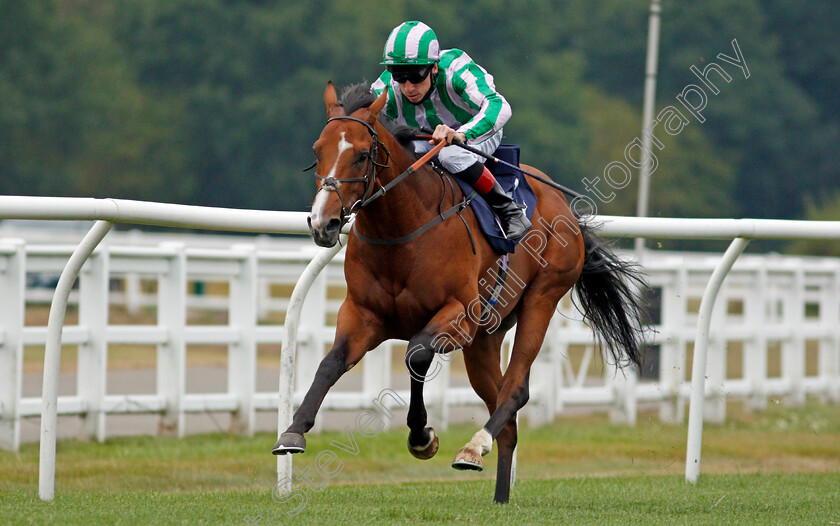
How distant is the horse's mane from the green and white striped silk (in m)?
0.20

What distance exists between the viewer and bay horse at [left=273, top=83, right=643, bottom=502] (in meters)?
4.15

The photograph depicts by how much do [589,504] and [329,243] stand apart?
1.83 metres

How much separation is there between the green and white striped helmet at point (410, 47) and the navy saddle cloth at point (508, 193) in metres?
0.56

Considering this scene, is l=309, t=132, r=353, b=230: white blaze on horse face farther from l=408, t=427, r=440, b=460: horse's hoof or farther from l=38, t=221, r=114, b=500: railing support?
l=408, t=427, r=440, b=460: horse's hoof

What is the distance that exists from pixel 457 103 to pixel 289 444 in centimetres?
167

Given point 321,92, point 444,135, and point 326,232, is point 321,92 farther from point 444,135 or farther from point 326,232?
point 326,232

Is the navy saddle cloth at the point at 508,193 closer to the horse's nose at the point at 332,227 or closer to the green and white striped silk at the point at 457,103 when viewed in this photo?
the green and white striped silk at the point at 457,103

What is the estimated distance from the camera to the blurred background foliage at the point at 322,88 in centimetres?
3759

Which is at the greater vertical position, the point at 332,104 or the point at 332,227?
the point at 332,104

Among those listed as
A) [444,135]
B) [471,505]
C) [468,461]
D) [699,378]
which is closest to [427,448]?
[471,505]

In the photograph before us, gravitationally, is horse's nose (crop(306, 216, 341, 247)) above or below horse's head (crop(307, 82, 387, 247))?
below

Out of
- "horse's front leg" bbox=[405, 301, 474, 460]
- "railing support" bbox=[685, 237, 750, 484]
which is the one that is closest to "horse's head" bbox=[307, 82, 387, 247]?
"horse's front leg" bbox=[405, 301, 474, 460]

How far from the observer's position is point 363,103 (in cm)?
439

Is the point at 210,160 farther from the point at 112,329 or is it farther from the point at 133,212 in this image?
the point at 133,212
